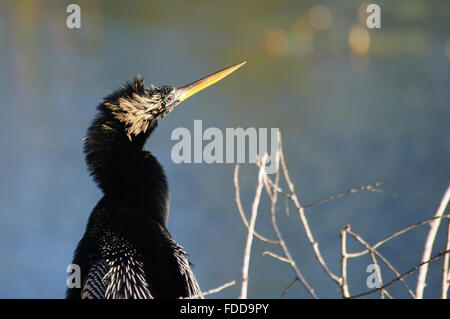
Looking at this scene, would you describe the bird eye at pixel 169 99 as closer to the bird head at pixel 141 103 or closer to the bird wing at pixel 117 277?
the bird head at pixel 141 103

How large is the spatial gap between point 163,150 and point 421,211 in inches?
118

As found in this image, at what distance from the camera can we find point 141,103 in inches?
133

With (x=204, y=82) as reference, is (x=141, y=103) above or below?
below

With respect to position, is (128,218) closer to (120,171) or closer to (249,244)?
(120,171)

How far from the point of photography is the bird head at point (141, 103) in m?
3.21

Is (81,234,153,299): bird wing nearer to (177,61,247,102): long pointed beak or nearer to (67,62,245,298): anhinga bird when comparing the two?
(67,62,245,298): anhinga bird

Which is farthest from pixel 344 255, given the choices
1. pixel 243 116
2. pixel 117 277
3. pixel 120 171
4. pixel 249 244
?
pixel 243 116

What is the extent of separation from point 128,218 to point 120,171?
274 mm

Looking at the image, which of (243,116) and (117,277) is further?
(243,116)

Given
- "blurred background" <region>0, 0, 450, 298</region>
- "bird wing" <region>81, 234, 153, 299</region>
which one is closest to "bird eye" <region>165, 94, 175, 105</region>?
"bird wing" <region>81, 234, 153, 299</region>

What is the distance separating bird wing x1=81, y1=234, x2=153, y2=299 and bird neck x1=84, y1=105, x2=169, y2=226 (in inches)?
12.6
